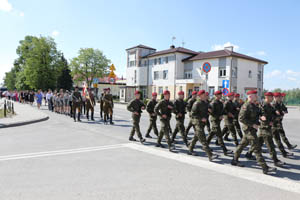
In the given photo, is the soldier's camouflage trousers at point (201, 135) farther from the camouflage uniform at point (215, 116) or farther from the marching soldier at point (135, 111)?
the marching soldier at point (135, 111)

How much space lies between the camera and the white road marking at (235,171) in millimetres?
4531

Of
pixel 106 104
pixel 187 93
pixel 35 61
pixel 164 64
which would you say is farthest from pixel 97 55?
pixel 106 104

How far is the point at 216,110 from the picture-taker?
761 centimetres

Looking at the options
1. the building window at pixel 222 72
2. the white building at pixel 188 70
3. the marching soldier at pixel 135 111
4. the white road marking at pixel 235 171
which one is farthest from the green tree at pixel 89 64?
the white road marking at pixel 235 171

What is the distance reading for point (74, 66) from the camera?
63906 millimetres

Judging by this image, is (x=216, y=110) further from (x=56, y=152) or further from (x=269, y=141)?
(x=56, y=152)

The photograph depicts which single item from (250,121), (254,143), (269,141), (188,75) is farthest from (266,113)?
(188,75)

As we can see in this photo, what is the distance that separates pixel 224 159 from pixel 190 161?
0.97m

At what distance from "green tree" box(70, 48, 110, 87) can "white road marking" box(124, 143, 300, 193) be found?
5964 cm

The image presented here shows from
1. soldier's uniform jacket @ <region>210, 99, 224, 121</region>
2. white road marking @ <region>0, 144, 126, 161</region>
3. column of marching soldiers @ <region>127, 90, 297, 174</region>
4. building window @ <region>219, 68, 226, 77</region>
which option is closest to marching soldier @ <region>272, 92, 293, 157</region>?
column of marching soldiers @ <region>127, 90, 297, 174</region>

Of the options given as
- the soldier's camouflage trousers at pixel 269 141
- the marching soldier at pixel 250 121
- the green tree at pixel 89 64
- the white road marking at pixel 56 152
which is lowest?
the white road marking at pixel 56 152

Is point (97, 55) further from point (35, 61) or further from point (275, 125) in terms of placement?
point (275, 125)

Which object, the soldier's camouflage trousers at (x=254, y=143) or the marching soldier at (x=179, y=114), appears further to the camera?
the marching soldier at (x=179, y=114)

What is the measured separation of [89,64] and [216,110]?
199ft
